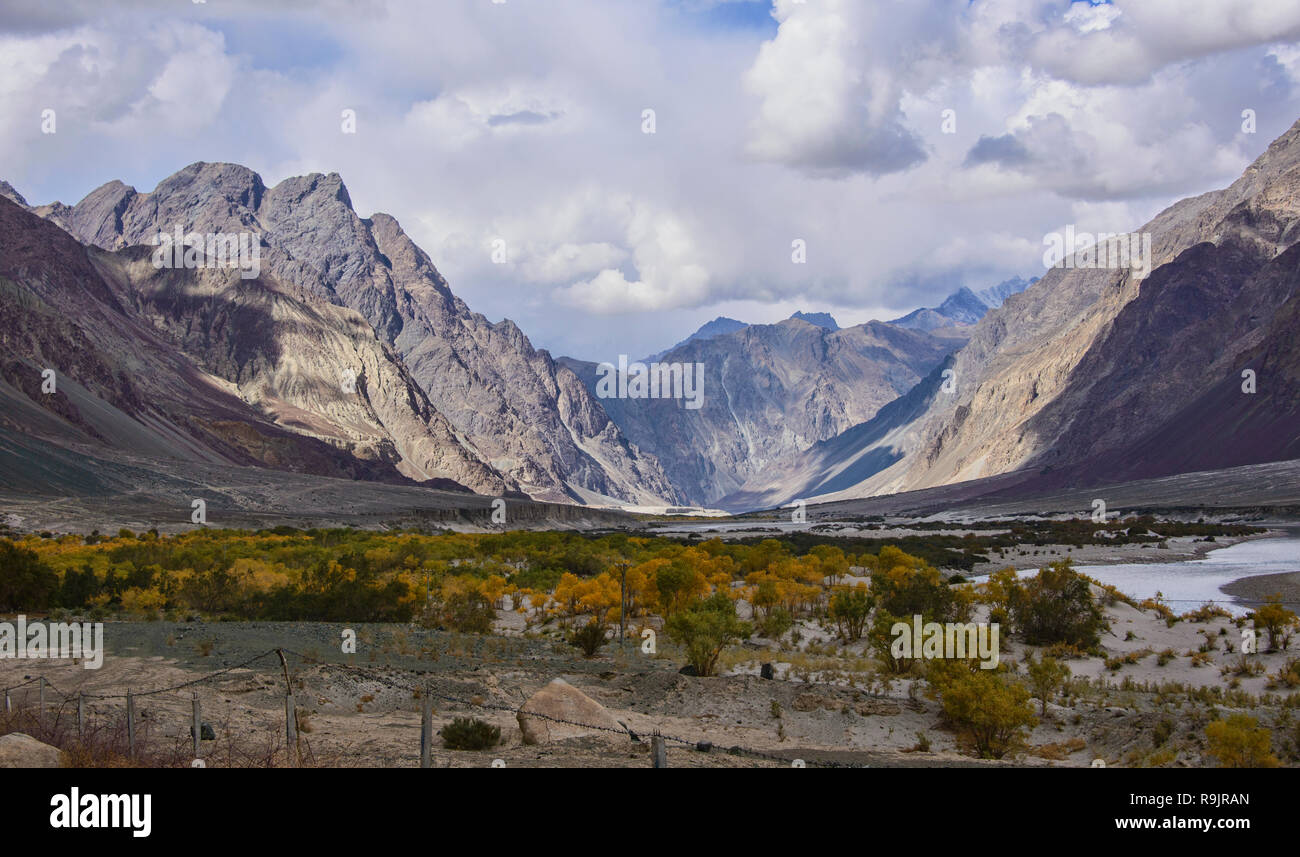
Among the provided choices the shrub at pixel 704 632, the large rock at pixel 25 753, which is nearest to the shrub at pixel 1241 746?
the shrub at pixel 704 632

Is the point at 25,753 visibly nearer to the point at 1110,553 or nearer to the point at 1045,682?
the point at 1045,682

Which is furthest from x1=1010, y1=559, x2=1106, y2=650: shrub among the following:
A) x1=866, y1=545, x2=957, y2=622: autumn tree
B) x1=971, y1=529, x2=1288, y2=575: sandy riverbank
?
x1=971, y1=529, x2=1288, y2=575: sandy riverbank

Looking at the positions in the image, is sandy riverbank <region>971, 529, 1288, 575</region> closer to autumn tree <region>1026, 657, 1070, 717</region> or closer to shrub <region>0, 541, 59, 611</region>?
autumn tree <region>1026, 657, 1070, 717</region>

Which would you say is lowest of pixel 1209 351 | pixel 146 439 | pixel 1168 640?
pixel 1168 640

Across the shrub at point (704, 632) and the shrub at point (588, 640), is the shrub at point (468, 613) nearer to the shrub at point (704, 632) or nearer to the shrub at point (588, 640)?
the shrub at point (588, 640)
